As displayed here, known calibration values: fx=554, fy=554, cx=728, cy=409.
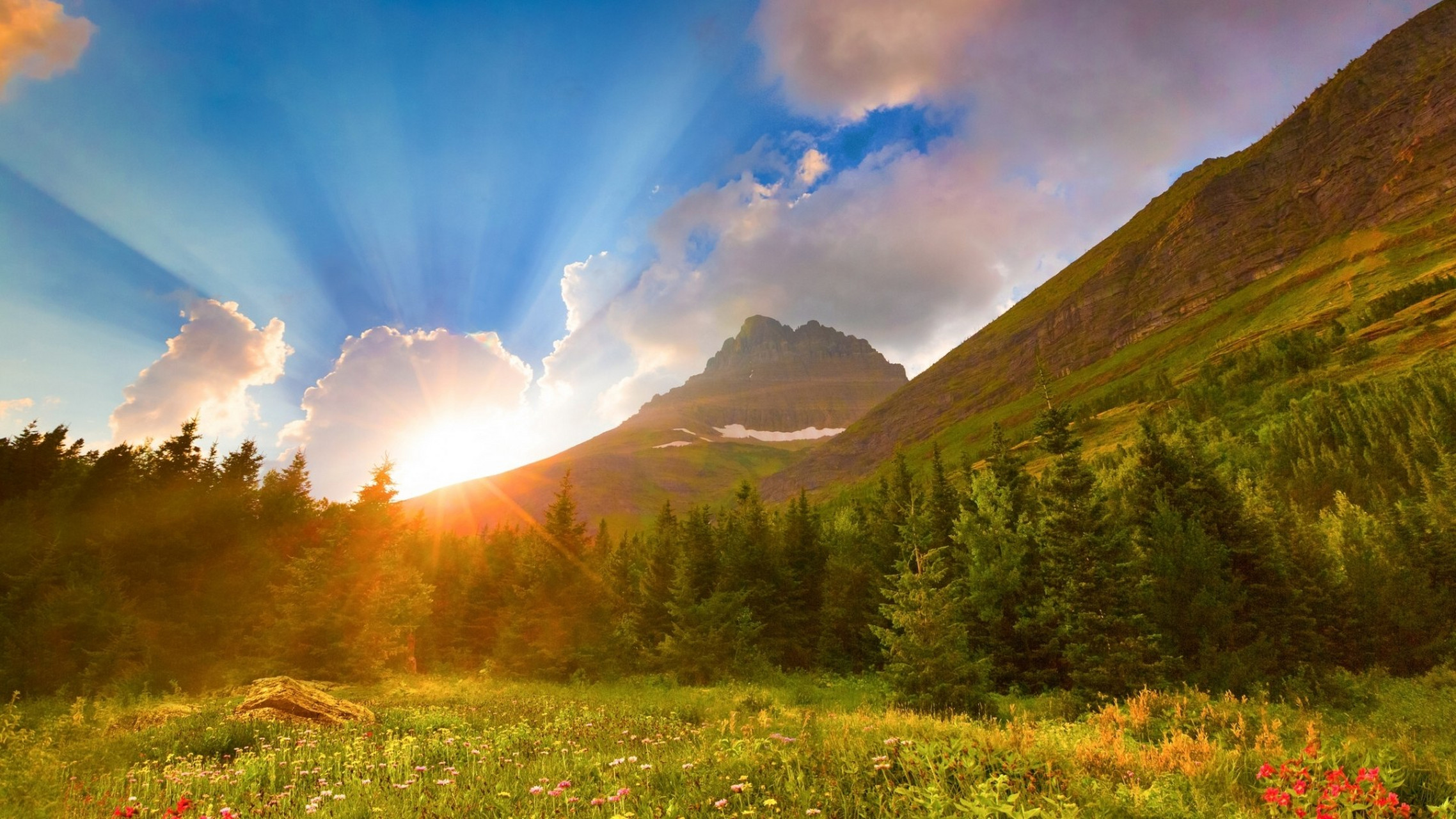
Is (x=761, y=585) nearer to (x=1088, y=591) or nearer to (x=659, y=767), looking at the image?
(x=1088, y=591)

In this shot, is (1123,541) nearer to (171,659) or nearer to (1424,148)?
(171,659)

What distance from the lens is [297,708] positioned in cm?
1377

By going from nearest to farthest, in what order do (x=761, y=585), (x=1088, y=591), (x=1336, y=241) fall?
(x=1088, y=591) → (x=761, y=585) → (x=1336, y=241)

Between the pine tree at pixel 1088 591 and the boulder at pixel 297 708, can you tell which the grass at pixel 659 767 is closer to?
the boulder at pixel 297 708

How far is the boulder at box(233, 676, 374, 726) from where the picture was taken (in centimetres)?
1316

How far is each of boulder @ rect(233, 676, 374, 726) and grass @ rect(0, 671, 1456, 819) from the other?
0.75m

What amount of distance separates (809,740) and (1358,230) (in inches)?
9582

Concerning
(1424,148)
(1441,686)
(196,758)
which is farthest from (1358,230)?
(196,758)

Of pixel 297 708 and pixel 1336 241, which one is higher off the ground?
pixel 1336 241

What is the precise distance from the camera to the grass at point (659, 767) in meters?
5.76

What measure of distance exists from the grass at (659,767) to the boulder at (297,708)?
750mm

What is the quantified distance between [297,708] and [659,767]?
12302 mm

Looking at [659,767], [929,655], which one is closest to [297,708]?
[659,767]

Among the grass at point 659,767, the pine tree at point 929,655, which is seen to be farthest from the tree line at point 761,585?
the grass at point 659,767
